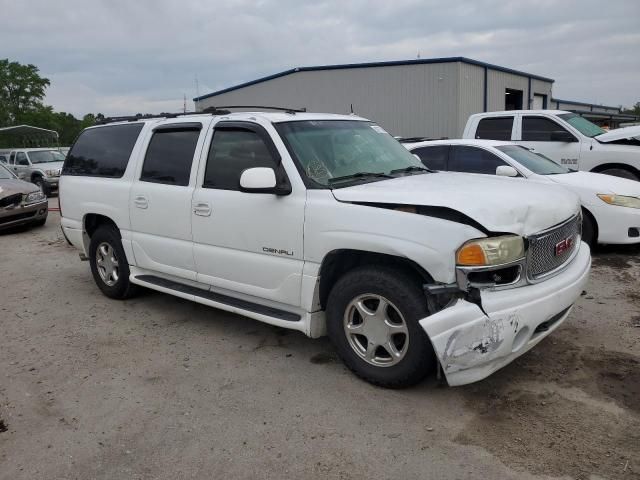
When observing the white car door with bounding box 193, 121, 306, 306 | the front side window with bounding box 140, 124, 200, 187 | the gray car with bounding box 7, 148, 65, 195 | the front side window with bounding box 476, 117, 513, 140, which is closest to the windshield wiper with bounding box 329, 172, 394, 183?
the white car door with bounding box 193, 121, 306, 306

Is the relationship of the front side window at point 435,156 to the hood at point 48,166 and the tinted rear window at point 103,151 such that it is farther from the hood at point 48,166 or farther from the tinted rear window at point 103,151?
the hood at point 48,166

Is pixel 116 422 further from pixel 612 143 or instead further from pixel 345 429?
pixel 612 143

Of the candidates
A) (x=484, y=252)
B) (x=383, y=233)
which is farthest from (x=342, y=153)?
(x=484, y=252)

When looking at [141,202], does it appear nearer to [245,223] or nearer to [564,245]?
[245,223]

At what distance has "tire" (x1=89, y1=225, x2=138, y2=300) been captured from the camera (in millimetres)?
5562

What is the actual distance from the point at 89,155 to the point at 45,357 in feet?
7.92

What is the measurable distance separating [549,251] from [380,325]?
1196 mm

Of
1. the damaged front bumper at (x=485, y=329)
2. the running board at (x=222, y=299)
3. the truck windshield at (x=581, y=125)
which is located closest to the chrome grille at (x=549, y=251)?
the damaged front bumper at (x=485, y=329)

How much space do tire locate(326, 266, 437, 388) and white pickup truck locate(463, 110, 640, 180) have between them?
23.5ft

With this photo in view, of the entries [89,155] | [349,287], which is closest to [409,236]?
[349,287]

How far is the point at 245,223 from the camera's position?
4.15 m

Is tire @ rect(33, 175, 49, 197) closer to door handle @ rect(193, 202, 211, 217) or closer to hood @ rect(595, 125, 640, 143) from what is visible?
door handle @ rect(193, 202, 211, 217)

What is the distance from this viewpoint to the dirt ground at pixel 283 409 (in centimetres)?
286

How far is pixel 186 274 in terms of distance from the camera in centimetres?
479
